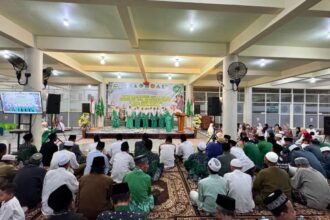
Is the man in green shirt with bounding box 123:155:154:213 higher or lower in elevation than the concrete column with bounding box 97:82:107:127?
lower

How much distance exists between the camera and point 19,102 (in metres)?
6.33

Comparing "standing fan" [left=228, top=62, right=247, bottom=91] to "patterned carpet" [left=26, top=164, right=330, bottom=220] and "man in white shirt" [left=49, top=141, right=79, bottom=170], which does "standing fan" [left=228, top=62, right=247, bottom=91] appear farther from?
"man in white shirt" [left=49, top=141, right=79, bottom=170]

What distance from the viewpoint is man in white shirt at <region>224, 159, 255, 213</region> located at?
331 cm

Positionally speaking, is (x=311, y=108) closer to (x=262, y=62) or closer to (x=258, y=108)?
(x=258, y=108)

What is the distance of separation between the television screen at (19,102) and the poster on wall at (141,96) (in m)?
9.01

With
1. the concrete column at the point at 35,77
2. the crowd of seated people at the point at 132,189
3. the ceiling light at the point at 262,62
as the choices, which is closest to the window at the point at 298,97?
the ceiling light at the point at 262,62

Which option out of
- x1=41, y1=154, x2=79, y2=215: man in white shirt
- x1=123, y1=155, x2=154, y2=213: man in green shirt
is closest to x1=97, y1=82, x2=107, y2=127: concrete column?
x1=41, y1=154, x2=79, y2=215: man in white shirt

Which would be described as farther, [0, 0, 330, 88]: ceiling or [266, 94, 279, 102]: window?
[266, 94, 279, 102]: window

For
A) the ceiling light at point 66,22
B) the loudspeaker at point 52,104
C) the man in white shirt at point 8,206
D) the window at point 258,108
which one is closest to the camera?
the man in white shirt at point 8,206

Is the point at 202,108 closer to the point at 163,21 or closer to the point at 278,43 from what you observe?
the point at 278,43

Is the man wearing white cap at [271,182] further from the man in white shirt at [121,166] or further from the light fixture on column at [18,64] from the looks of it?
the light fixture on column at [18,64]

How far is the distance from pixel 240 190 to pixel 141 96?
12.7 meters

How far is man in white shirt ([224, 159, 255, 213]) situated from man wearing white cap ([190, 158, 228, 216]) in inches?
3.9

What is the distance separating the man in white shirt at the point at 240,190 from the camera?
130 inches
